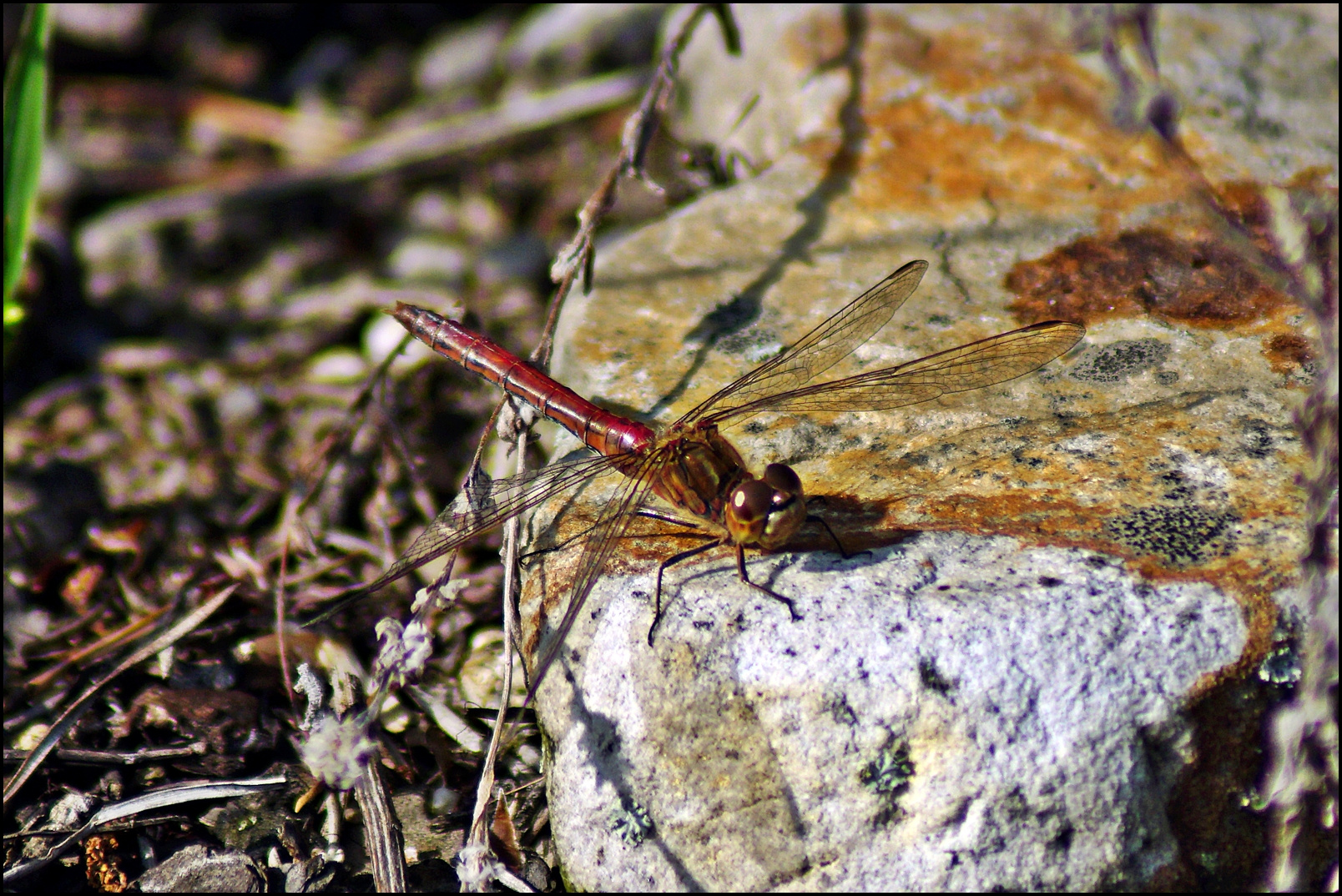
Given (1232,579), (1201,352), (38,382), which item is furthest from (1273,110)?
(38,382)

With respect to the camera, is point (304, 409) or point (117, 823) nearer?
point (117, 823)

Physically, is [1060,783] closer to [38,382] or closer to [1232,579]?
[1232,579]

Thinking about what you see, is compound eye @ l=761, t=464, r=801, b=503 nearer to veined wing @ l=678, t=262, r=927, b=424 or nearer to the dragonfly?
the dragonfly

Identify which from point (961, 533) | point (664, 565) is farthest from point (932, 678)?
point (664, 565)

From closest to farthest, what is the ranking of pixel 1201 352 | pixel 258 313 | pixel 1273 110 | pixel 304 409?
pixel 1201 352 < pixel 1273 110 < pixel 304 409 < pixel 258 313

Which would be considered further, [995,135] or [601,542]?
[995,135]

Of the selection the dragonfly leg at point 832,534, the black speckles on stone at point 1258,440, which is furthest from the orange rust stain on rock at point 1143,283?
the dragonfly leg at point 832,534

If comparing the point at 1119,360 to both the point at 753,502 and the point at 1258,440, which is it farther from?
the point at 753,502
